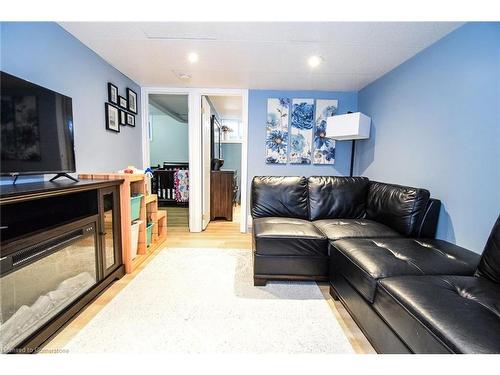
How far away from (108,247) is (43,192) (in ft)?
2.75

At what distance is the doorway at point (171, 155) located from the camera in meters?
4.26

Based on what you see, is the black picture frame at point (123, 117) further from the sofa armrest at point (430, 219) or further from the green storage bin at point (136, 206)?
the sofa armrest at point (430, 219)

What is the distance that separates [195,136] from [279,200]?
1618mm

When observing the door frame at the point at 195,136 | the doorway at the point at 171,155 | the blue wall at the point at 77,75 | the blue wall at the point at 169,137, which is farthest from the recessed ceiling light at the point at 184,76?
the blue wall at the point at 169,137

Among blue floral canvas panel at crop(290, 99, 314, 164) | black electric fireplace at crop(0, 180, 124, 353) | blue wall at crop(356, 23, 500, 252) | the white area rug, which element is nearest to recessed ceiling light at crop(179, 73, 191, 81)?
blue floral canvas panel at crop(290, 99, 314, 164)

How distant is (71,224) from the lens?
4.51 feet

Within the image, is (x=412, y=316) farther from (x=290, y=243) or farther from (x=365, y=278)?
(x=290, y=243)

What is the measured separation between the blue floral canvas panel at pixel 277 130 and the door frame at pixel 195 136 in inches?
13.6

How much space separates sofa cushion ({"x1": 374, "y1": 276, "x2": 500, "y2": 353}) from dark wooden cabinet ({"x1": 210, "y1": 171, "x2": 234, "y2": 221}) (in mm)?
3025

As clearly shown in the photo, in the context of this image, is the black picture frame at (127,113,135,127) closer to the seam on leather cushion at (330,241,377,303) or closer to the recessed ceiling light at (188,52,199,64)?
the recessed ceiling light at (188,52,199,64)

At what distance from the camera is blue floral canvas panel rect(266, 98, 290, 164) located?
3.18 metres

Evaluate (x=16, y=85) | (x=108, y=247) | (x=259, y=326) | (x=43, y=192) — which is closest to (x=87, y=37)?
(x=16, y=85)
